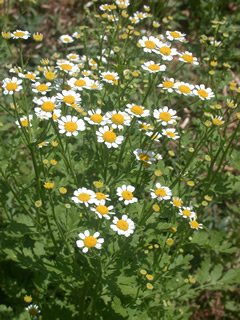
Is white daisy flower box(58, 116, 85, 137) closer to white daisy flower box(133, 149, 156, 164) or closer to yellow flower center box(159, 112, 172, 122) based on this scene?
white daisy flower box(133, 149, 156, 164)

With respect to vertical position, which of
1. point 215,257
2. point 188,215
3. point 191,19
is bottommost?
point 188,215

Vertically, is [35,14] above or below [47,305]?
above

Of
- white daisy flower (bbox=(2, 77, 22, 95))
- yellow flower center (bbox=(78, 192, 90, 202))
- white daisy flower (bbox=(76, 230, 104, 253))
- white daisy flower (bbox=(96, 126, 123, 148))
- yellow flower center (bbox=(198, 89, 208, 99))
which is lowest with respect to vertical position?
white daisy flower (bbox=(76, 230, 104, 253))

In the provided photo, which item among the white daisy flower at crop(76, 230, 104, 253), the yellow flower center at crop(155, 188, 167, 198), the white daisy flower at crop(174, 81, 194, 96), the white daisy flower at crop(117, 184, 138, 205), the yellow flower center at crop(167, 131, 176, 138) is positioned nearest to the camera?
the white daisy flower at crop(76, 230, 104, 253)

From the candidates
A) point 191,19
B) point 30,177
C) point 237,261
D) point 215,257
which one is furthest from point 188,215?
point 191,19

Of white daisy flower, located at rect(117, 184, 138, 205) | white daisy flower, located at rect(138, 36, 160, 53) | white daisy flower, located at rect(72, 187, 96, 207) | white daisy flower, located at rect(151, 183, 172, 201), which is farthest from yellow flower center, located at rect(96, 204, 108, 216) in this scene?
white daisy flower, located at rect(138, 36, 160, 53)

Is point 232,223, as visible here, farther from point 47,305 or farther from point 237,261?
point 47,305

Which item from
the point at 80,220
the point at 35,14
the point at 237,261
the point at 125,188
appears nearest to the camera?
the point at 125,188
